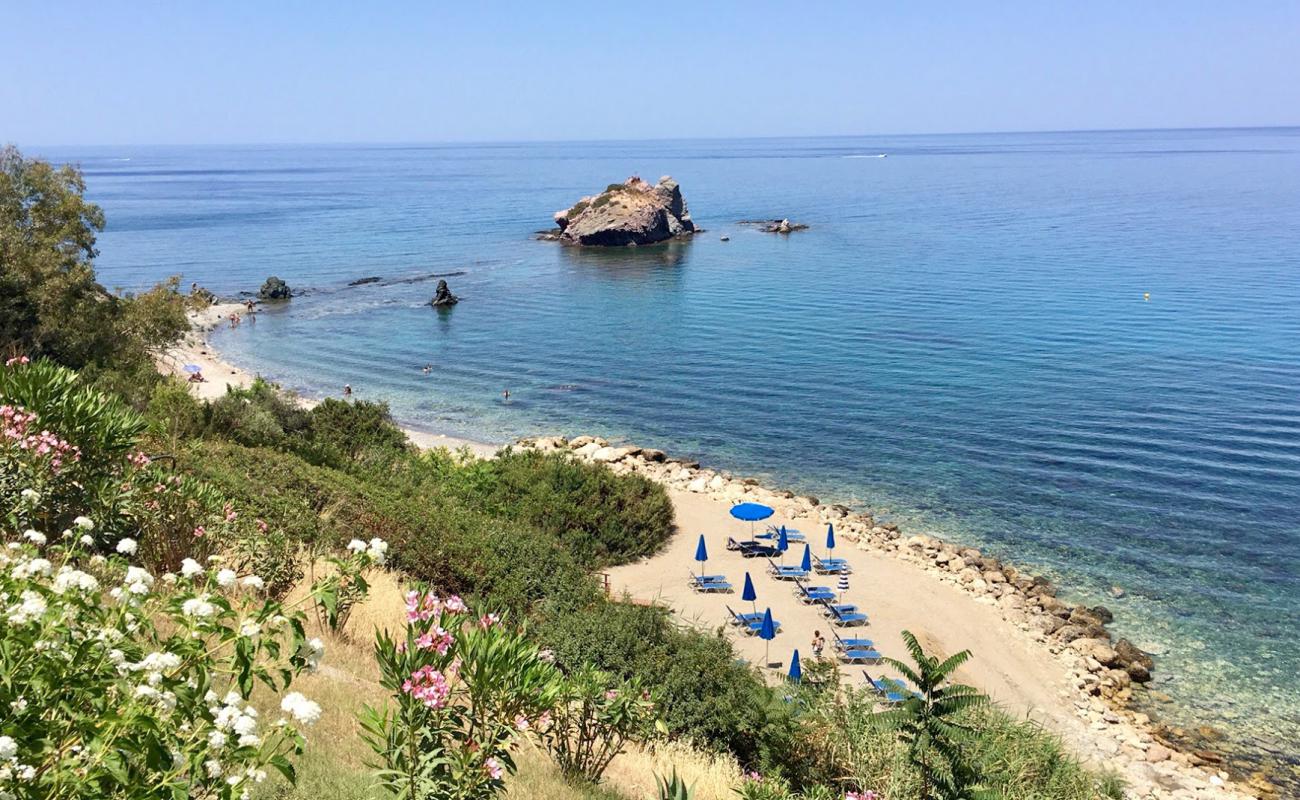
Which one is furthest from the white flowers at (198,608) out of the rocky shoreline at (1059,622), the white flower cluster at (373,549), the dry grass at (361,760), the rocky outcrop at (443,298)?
the rocky outcrop at (443,298)

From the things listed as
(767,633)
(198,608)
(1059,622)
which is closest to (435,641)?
(198,608)

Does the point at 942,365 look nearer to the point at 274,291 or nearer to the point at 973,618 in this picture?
the point at 973,618

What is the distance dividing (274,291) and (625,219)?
1572 inches

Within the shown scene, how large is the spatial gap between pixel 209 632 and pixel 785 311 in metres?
57.5

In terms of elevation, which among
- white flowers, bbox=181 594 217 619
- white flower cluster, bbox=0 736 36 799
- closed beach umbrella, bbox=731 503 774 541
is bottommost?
closed beach umbrella, bbox=731 503 774 541

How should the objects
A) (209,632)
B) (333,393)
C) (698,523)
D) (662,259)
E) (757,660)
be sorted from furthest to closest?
(662,259)
(333,393)
(698,523)
(757,660)
(209,632)

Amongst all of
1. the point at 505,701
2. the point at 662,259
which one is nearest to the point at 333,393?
the point at 505,701

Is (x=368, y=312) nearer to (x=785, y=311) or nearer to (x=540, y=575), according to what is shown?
(x=785, y=311)

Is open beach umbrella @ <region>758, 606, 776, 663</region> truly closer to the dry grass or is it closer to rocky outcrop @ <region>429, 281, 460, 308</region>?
the dry grass

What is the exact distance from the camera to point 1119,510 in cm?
2847

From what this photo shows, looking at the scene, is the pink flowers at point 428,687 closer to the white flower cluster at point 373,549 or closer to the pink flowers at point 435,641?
the pink flowers at point 435,641

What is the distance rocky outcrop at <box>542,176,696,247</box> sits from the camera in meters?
94.5

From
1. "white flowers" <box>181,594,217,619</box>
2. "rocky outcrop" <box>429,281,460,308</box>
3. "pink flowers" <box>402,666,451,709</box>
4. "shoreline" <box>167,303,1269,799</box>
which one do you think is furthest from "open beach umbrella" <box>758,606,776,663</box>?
"rocky outcrop" <box>429,281,460,308</box>

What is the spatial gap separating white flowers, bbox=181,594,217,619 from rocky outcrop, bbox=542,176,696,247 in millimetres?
91704
